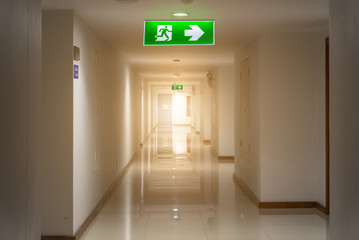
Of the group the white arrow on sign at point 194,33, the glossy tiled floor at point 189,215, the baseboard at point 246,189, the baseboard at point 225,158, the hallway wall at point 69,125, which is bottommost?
the glossy tiled floor at point 189,215

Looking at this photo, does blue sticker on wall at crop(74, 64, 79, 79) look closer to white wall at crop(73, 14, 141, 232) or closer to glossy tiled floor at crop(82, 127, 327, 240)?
white wall at crop(73, 14, 141, 232)

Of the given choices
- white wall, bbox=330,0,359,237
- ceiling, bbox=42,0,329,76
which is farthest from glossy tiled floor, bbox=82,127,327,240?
white wall, bbox=330,0,359,237

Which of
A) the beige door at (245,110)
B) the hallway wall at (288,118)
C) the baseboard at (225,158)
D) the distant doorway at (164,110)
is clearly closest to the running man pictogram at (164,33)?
the hallway wall at (288,118)

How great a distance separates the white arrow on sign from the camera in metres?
5.02

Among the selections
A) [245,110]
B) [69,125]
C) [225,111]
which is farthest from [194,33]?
[225,111]

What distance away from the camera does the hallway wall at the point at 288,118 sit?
679 centimetres

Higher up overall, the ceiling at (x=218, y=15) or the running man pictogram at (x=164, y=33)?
the ceiling at (x=218, y=15)

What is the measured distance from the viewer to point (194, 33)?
5.03 metres

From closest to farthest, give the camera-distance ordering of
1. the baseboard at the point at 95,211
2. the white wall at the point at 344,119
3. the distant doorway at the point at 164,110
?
the white wall at the point at 344,119 < the baseboard at the point at 95,211 < the distant doorway at the point at 164,110

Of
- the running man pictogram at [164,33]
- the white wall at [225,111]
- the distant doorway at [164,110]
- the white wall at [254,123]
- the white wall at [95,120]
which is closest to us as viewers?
the running man pictogram at [164,33]

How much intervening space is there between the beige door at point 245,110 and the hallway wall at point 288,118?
105 centimetres

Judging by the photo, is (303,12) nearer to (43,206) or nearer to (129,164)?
(43,206)

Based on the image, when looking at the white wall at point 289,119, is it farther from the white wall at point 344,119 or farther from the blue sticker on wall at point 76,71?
the white wall at point 344,119

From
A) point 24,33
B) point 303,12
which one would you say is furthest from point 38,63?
point 303,12
